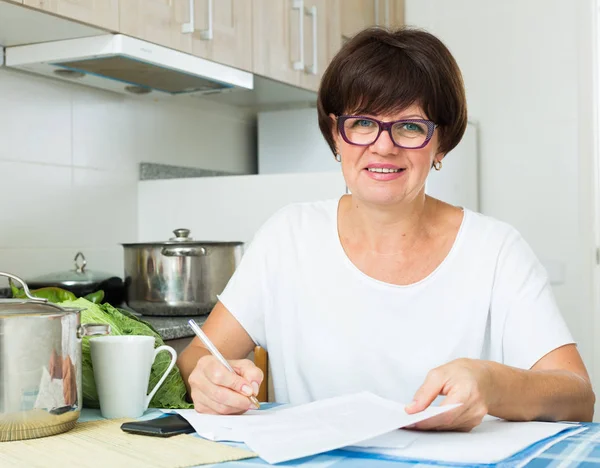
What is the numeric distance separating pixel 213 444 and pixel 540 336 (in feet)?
1.90

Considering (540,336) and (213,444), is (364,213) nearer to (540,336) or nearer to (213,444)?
(540,336)

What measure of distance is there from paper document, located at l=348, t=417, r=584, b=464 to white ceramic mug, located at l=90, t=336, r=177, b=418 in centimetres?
31

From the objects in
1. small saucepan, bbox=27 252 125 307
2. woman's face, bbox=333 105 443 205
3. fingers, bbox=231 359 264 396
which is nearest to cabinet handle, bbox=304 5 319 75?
small saucepan, bbox=27 252 125 307

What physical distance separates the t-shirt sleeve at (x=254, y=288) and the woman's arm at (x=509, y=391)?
0.47 metres

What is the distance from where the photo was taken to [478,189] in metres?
3.31

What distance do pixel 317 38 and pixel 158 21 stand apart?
2.61 ft

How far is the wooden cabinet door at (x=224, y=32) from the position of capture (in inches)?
85.7

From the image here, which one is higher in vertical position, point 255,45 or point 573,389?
point 255,45

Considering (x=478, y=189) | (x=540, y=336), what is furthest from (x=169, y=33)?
(x=478, y=189)

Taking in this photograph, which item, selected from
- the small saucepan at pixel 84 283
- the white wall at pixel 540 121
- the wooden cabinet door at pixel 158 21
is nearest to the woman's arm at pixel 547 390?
the small saucepan at pixel 84 283

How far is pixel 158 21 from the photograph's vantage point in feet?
6.64

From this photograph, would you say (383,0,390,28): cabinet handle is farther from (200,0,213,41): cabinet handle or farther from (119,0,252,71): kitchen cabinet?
(200,0,213,41): cabinet handle

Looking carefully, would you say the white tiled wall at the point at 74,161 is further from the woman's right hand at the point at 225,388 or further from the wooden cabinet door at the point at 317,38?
the woman's right hand at the point at 225,388

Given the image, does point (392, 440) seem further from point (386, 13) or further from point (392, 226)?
point (386, 13)
